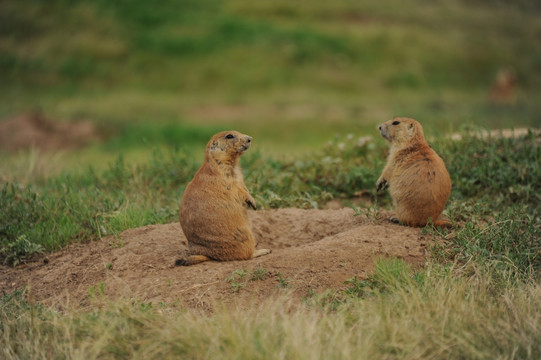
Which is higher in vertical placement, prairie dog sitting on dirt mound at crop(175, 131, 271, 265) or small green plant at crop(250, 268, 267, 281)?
prairie dog sitting on dirt mound at crop(175, 131, 271, 265)

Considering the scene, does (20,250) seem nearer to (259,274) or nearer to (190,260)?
(190,260)

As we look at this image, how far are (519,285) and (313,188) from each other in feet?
10.6

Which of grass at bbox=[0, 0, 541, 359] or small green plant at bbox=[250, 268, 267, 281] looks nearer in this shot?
grass at bbox=[0, 0, 541, 359]

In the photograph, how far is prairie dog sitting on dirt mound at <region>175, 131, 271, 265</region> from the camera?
16.5ft

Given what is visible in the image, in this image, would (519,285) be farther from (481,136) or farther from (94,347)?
(481,136)

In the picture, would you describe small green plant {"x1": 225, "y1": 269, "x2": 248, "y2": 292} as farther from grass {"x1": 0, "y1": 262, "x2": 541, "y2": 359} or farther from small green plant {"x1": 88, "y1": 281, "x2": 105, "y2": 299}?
small green plant {"x1": 88, "y1": 281, "x2": 105, "y2": 299}

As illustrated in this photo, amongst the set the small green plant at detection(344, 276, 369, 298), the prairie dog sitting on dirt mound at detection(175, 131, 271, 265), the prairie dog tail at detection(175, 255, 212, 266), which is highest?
the prairie dog sitting on dirt mound at detection(175, 131, 271, 265)

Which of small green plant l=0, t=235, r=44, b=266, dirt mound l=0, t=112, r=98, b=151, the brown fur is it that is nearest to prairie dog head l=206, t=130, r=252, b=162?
small green plant l=0, t=235, r=44, b=266

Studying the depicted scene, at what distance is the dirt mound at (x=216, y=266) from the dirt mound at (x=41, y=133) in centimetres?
819

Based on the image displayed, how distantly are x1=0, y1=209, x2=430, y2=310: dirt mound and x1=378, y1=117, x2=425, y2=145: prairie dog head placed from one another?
81 centimetres

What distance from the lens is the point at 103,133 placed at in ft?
46.8

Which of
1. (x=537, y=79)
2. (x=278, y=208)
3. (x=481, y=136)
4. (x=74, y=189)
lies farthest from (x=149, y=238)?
(x=537, y=79)

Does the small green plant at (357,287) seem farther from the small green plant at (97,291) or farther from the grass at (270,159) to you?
the small green plant at (97,291)

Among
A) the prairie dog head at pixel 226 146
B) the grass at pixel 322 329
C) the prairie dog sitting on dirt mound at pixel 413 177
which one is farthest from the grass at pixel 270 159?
the prairie dog head at pixel 226 146
